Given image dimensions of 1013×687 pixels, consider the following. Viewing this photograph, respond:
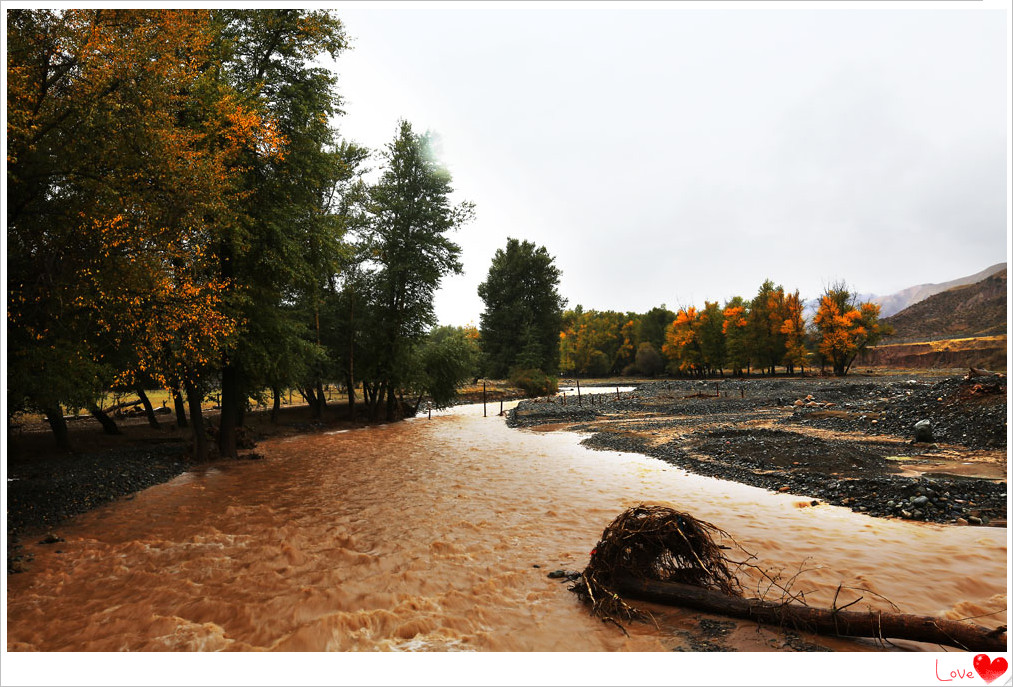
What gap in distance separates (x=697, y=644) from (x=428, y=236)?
2748cm

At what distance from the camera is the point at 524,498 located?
1108 centimetres

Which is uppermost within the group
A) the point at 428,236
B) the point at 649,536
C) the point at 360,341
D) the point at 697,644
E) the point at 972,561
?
the point at 428,236

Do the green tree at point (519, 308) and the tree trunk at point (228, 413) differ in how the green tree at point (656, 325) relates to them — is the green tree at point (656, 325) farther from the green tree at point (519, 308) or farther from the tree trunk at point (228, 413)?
the tree trunk at point (228, 413)

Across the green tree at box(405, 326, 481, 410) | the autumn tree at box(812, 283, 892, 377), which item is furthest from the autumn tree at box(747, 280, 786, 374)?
the green tree at box(405, 326, 481, 410)

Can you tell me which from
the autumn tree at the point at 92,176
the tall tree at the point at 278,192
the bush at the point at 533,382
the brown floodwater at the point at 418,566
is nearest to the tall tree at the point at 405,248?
the tall tree at the point at 278,192

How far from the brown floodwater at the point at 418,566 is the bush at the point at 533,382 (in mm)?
43093

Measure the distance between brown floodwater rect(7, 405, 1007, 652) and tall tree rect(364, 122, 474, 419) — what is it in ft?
52.7

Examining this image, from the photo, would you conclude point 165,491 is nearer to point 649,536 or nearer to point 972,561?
point 649,536

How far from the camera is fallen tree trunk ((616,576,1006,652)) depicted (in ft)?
12.8

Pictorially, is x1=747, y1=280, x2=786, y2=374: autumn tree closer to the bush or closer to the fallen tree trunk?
the bush

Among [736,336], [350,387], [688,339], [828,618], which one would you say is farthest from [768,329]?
[828,618]

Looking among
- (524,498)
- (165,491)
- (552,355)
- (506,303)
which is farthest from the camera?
(506,303)

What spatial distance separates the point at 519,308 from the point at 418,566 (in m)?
56.4

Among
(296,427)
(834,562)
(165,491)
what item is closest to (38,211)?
(165,491)
